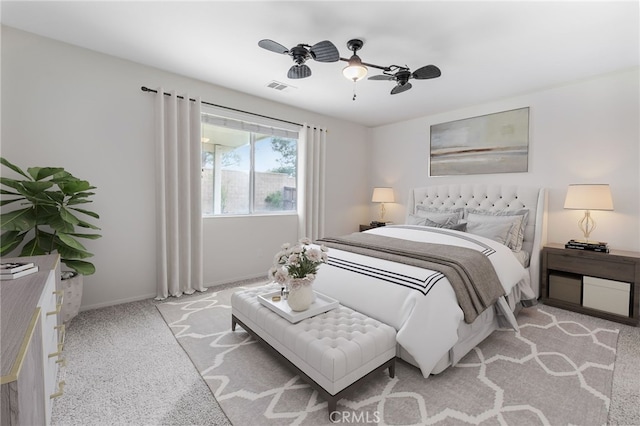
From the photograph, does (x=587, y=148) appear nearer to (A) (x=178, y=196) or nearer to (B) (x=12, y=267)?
(A) (x=178, y=196)

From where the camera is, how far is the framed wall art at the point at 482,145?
375cm

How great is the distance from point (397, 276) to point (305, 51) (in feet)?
6.09

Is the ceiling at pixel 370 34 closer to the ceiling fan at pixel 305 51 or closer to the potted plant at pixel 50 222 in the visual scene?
the ceiling fan at pixel 305 51

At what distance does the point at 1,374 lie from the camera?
74 centimetres

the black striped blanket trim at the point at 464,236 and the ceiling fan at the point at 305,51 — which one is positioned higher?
the ceiling fan at the point at 305,51

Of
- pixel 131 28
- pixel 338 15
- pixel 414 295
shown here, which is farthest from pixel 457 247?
pixel 131 28

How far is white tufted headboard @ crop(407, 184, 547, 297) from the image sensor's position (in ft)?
11.0

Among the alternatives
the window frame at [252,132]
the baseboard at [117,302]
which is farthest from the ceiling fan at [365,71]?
the baseboard at [117,302]

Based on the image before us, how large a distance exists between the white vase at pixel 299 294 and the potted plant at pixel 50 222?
72.4 inches

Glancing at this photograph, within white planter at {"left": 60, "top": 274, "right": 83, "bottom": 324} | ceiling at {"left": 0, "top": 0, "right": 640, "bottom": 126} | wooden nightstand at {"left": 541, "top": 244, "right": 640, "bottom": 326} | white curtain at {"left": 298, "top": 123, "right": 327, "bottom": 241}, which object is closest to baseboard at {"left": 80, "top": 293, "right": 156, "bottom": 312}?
white planter at {"left": 60, "top": 274, "right": 83, "bottom": 324}

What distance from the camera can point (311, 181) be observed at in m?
4.66

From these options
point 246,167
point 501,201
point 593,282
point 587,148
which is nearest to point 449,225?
point 501,201

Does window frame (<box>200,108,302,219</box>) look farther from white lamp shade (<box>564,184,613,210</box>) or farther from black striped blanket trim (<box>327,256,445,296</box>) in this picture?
white lamp shade (<box>564,184,613,210</box>)

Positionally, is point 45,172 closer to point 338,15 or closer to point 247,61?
point 247,61
